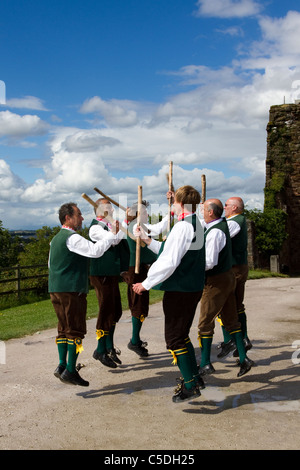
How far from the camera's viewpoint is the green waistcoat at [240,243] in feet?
21.1

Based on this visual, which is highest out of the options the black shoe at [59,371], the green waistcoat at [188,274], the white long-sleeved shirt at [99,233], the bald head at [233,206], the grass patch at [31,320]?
the bald head at [233,206]

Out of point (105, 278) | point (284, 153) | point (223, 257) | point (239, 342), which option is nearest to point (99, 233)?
point (105, 278)

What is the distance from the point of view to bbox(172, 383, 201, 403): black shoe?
4.82 meters

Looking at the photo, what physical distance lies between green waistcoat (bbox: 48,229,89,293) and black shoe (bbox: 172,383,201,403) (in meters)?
1.42

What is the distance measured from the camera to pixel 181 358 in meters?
4.80

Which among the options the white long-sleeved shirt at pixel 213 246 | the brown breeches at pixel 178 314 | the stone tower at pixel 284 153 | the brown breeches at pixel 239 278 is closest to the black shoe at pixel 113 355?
the brown breeches at pixel 239 278

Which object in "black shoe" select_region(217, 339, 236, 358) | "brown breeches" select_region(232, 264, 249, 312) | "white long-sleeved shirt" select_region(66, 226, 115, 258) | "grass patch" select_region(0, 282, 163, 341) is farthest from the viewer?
"grass patch" select_region(0, 282, 163, 341)

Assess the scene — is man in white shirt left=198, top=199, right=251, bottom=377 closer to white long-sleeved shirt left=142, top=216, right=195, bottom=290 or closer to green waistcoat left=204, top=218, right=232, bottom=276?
green waistcoat left=204, top=218, right=232, bottom=276

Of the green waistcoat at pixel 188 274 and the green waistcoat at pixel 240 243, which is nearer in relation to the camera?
the green waistcoat at pixel 188 274

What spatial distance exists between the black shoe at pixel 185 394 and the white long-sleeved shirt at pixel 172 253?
1.05 metres

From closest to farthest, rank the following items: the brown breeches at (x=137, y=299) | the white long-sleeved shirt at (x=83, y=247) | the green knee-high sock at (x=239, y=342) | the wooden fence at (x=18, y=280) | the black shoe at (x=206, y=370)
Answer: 1. the white long-sleeved shirt at (x=83, y=247)
2. the black shoe at (x=206, y=370)
3. the green knee-high sock at (x=239, y=342)
4. the brown breeches at (x=137, y=299)
5. the wooden fence at (x=18, y=280)

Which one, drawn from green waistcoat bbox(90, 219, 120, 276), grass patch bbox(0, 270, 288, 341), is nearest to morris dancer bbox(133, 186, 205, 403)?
green waistcoat bbox(90, 219, 120, 276)

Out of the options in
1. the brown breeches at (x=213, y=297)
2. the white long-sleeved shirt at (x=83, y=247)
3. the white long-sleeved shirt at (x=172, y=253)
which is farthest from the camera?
the brown breeches at (x=213, y=297)

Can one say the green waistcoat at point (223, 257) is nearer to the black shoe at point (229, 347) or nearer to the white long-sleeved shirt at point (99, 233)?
the white long-sleeved shirt at point (99, 233)
